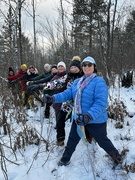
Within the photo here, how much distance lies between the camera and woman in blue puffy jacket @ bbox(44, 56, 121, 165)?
2428 millimetres

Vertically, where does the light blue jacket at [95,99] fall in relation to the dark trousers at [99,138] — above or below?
above

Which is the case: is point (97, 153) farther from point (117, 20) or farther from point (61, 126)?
point (117, 20)

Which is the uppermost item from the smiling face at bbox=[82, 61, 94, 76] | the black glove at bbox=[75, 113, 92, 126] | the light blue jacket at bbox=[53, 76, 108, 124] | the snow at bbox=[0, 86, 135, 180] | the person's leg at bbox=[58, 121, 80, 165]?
the smiling face at bbox=[82, 61, 94, 76]

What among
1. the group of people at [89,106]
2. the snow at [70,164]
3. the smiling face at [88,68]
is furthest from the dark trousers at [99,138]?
the smiling face at [88,68]

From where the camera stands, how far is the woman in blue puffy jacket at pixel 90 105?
243 cm

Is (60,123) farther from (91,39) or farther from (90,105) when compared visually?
(91,39)

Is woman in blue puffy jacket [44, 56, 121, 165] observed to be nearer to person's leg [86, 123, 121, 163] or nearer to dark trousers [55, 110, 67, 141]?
person's leg [86, 123, 121, 163]

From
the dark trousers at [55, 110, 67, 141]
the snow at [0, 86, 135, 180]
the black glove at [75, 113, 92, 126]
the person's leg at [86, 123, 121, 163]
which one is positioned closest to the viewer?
the black glove at [75, 113, 92, 126]

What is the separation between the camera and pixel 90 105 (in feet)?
8.54

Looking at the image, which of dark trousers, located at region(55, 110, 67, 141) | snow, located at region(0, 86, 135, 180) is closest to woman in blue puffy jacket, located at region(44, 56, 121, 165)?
snow, located at region(0, 86, 135, 180)

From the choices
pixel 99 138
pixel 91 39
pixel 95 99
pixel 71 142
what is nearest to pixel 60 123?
pixel 71 142

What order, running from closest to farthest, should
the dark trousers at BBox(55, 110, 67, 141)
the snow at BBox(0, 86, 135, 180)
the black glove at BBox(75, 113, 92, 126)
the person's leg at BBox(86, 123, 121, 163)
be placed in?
the black glove at BBox(75, 113, 92, 126) < the person's leg at BBox(86, 123, 121, 163) < the snow at BBox(0, 86, 135, 180) < the dark trousers at BBox(55, 110, 67, 141)

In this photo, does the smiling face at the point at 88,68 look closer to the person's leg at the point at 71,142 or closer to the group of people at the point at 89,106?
the group of people at the point at 89,106

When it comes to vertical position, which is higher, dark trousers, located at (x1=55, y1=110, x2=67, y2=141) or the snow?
dark trousers, located at (x1=55, y1=110, x2=67, y2=141)
